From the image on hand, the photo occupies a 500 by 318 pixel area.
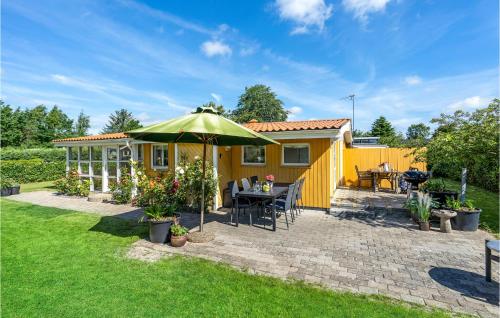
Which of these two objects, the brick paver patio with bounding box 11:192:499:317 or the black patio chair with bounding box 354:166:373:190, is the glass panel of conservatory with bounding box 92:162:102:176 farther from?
the black patio chair with bounding box 354:166:373:190

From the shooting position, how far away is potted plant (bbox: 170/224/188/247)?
505cm

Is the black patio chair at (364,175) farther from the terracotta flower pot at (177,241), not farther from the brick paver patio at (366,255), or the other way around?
the terracotta flower pot at (177,241)

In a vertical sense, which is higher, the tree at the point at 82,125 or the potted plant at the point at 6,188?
the tree at the point at 82,125

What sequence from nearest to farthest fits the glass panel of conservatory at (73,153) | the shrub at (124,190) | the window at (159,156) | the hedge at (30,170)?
1. the shrub at (124,190)
2. the window at (159,156)
3. the glass panel of conservatory at (73,153)
4. the hedge at (30,170)

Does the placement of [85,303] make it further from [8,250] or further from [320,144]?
[320,144]

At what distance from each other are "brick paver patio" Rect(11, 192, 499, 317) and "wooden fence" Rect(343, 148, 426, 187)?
5861 millimetres

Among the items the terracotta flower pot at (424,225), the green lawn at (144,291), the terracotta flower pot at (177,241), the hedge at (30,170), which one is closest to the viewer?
the green lawn at (144,291)

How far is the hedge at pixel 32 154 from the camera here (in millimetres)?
17562

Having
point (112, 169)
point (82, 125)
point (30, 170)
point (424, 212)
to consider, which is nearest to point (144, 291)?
point (424, 212)

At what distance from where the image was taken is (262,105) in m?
51.0

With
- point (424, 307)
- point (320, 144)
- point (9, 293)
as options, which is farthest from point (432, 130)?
point (9, 293)

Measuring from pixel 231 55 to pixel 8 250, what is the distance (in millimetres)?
13001

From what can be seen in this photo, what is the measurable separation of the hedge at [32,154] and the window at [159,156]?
1396cm

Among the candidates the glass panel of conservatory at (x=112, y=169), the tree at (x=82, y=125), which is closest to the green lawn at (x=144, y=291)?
the glass panel of conservatory at (x=112, y=169)
